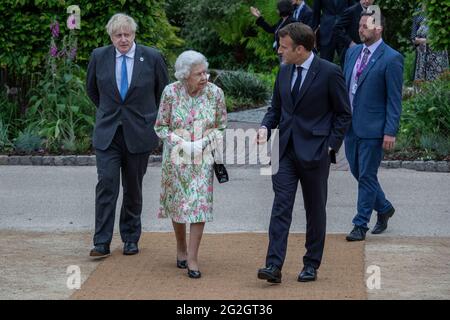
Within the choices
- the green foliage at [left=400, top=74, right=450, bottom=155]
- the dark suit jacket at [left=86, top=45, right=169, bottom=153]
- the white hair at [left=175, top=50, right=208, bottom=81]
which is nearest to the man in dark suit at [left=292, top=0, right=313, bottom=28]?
the green foliage at [left=400, top=74, right=450, bottom=155]

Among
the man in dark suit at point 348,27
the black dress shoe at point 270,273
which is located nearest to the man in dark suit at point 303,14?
the man in dark suit at point 348,27

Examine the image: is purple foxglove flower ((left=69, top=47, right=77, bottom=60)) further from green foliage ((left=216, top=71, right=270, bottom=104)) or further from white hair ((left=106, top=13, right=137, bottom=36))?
white hair ((left=106, top=13, right=137, bottom=36))

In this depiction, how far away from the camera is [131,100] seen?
942 cm

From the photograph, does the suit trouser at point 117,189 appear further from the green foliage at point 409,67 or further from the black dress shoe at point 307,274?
the green foliage at point 409,67

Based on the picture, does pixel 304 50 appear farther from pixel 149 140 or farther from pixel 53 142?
pixel 53 142

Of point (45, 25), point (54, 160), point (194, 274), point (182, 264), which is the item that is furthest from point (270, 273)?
point (45, 25)

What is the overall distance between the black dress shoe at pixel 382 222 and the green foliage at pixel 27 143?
5761 mm

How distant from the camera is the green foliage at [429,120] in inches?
563

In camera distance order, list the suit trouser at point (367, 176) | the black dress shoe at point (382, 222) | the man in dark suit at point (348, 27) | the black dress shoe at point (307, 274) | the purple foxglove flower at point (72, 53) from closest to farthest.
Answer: the black dress shoe at point (307, 274), the suit trouser at point (367, 176), the black dress shoe at point (382, 222), the purple foxglove flower at point (72, 53), the man in dark suit at point (348, 27)

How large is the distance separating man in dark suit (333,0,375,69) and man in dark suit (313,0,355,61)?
192 millimetres

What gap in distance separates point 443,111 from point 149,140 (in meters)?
6.16

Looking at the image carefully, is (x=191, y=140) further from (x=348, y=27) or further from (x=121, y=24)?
(x=348, y=27)

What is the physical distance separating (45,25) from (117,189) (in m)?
6.60

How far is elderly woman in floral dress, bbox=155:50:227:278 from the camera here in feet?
28.3
